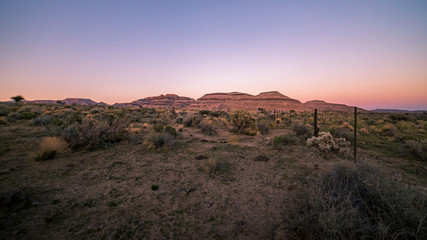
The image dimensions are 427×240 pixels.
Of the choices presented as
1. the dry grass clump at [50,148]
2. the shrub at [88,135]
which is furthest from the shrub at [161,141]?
the dry grass clump at [50,148]

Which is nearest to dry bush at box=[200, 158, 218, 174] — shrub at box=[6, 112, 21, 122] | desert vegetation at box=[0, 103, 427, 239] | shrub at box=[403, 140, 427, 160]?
desert vegetation at box=[0, 103, 427, 239]

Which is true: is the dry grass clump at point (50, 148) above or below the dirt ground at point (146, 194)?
above

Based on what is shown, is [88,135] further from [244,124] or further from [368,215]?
[244,124]

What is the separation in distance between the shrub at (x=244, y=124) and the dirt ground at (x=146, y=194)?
522 centimetres

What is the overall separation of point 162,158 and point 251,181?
3596mm

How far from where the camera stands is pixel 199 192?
397 centimetres

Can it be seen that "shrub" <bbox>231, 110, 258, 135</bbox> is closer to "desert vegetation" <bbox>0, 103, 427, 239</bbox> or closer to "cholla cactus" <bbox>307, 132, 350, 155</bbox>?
"desert vegetation" <bbox>0, 103, 427, 239</bbox>

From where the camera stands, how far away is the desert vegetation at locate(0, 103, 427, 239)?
251 cm

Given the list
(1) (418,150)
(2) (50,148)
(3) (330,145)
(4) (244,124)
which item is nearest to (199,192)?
(2) (50,148)

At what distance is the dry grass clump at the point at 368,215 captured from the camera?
2.07 m

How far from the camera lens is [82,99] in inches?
5202

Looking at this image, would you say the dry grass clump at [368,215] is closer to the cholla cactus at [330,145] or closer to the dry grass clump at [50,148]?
the cholla cactus at [330,145]

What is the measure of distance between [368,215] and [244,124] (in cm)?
950

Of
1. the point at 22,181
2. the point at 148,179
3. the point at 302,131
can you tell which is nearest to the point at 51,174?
the point at 22,181
